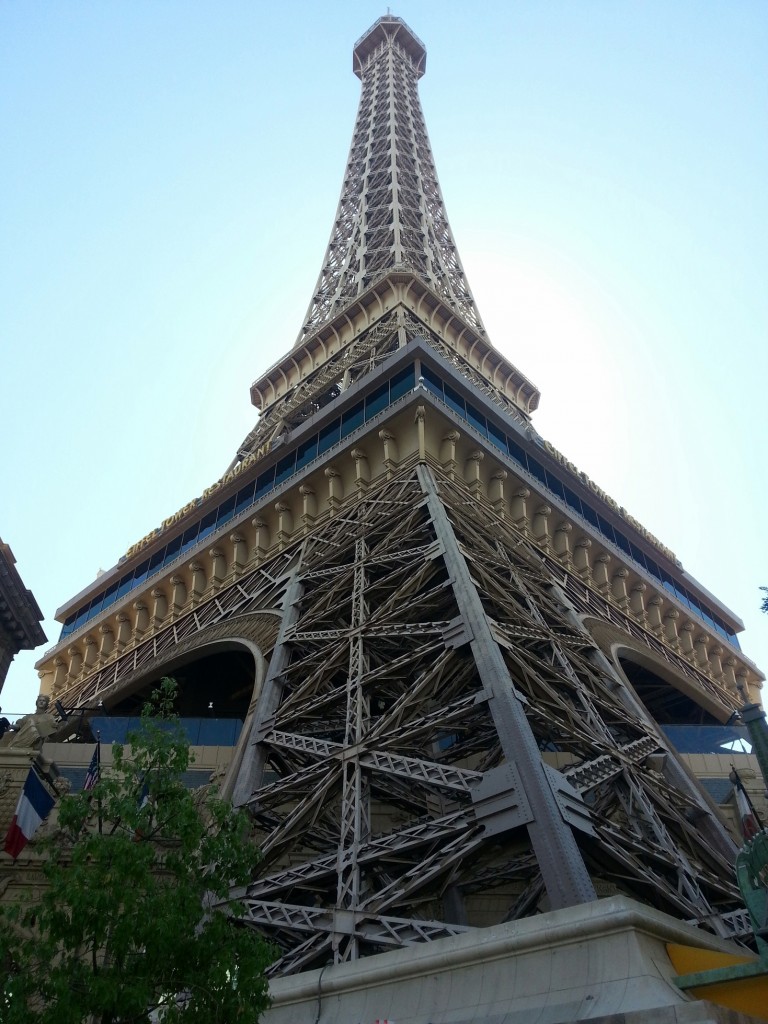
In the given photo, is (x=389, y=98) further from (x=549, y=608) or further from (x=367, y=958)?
(x=367, y=958)

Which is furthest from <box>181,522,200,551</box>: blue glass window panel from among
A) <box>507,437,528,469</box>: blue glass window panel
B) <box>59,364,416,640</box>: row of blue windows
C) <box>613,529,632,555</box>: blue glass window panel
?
<box>613,529,632,555</box>: blue glass window panel

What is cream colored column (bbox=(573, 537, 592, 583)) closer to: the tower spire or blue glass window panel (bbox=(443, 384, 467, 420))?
blue glass window panel (bbox=(443, 384, 467, 420))

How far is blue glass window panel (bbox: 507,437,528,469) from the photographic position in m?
32.1

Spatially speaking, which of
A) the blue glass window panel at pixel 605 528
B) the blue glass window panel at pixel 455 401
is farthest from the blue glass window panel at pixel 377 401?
the blue glass window panel at pixel 605 528

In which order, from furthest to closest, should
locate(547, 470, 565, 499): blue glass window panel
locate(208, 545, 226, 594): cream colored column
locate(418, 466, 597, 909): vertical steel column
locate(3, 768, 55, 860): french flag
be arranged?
locate(547, 470, 565, 499): blue glass window panel, locate(208, 545, 226, 594): cream colored column, locate(3, 768, 55, 860): french flag, locate(418, 466, 597, 909): vertical steel column

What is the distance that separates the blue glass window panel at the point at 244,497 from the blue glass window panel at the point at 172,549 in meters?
3.48

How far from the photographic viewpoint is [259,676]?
2273 centimetres

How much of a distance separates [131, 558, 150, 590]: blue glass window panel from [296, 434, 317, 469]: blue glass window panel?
8.97m

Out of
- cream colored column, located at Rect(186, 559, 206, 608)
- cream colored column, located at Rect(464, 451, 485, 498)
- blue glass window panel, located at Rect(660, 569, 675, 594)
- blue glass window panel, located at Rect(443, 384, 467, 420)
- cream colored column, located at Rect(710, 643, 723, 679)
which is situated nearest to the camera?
cream colored column, located at Rect(464, 451, 485, 498)

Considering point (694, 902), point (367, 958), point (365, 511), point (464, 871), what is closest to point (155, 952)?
point (367, 958)

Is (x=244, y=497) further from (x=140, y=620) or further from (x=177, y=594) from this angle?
(x=140, y=620)

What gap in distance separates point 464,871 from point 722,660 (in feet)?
97.2

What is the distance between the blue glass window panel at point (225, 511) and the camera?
113ft

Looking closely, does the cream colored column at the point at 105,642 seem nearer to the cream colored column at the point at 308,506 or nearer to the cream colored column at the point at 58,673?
the cream colored column at the point at 58,673
